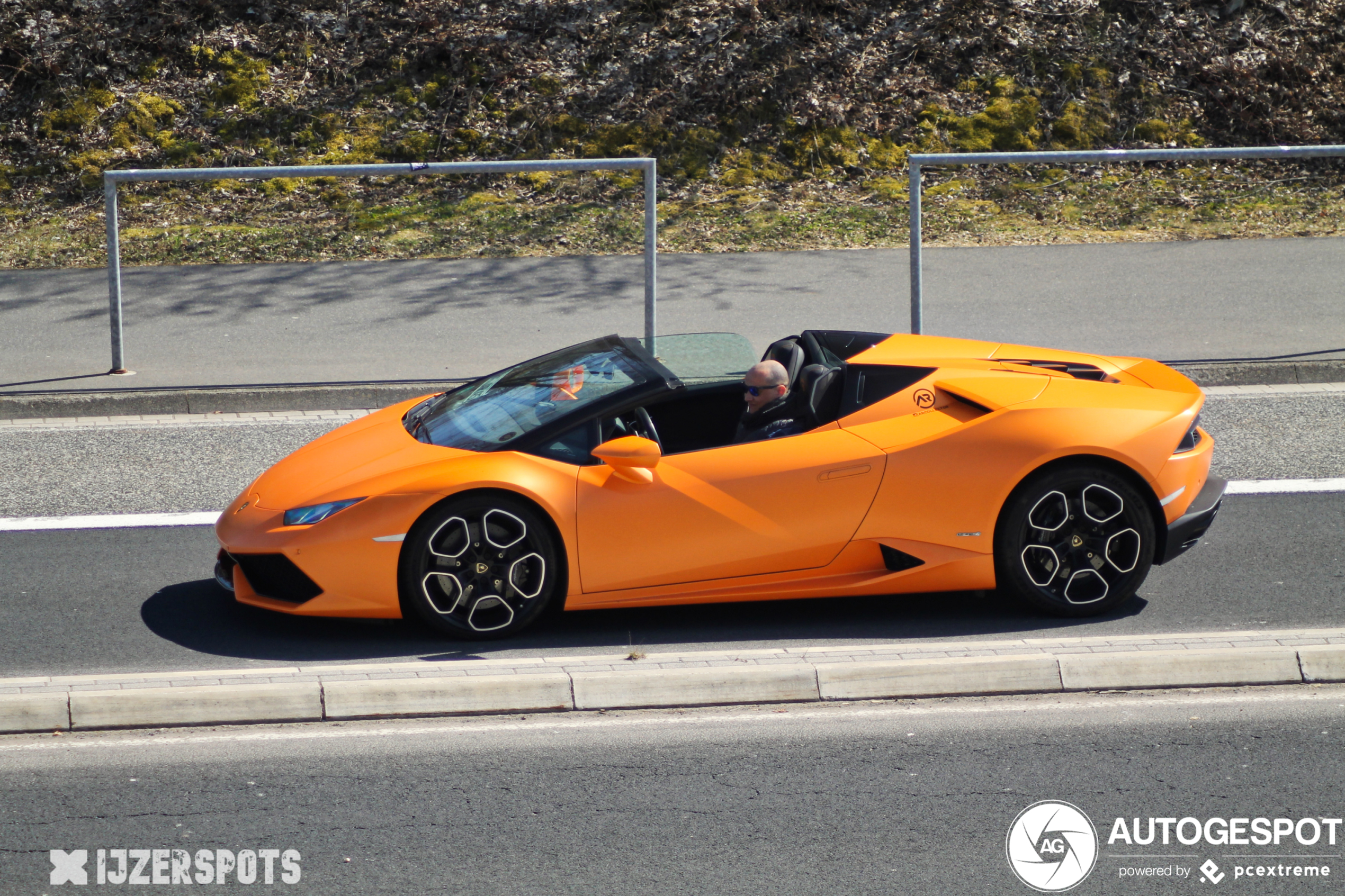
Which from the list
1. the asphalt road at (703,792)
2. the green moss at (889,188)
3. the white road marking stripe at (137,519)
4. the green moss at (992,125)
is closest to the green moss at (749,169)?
the green moss at (889,188)

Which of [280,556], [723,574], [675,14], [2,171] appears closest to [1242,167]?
[675,14]

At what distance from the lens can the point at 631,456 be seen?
548 centimetres

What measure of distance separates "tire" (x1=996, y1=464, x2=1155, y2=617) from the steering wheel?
154 centimetres

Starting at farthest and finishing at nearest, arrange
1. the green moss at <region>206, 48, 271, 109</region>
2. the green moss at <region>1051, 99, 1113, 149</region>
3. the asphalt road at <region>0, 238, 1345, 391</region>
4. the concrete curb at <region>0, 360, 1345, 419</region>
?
the green moss at <region>206, 48, 271, 109</region> → the green moss at <region>1051, 99, 1113, 149</region> → the asphalt road at <region>0, 238, 1345, 391</region> → the concrete curb at <region>0, 360, 1345, 419</region>

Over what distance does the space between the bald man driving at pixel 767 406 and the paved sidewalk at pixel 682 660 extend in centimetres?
95

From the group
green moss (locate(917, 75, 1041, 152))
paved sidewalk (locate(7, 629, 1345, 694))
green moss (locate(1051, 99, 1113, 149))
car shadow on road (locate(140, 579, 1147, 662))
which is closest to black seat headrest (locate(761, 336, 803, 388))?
car shadow on road (locate(140, 579, 1147, 662))

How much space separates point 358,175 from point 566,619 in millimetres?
5704

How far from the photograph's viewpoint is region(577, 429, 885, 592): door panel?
5.53m

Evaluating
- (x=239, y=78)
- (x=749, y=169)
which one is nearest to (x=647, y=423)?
(x=749, y=169)

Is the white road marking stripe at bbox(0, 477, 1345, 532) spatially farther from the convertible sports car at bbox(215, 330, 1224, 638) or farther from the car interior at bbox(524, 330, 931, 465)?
the car interior at bbox(524, 330, 931, 465)

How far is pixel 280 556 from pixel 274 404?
5193mm

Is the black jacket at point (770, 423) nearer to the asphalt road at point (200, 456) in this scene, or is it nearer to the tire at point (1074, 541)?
the tire at point (1074, 541)

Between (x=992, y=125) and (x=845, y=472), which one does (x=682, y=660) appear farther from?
(x=992, y=125)

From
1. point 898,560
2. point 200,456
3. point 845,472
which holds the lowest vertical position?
point 200,456
